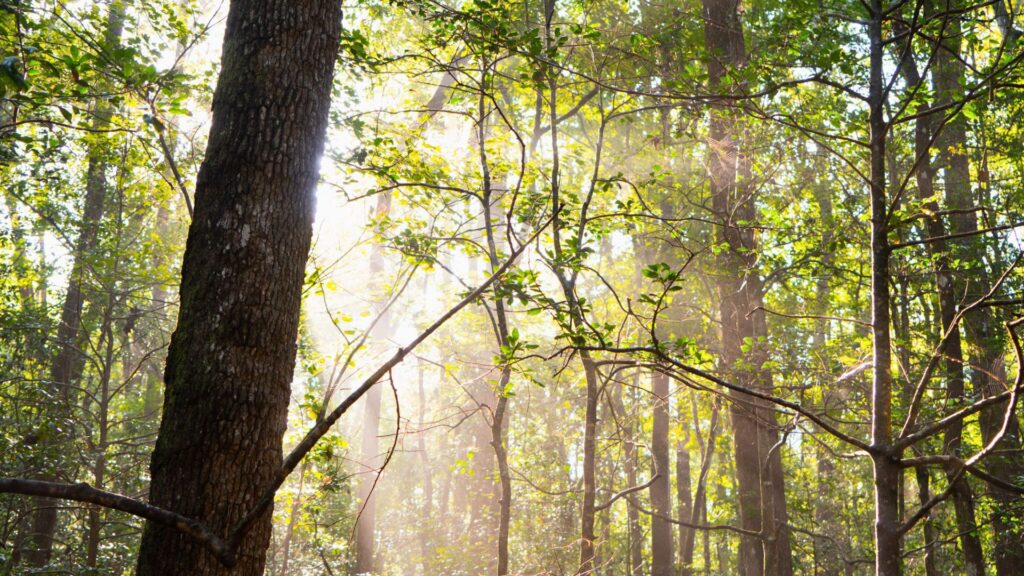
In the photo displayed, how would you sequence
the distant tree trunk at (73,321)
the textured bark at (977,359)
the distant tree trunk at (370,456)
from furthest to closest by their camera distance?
the distant tree trunk at (370,456) → the textured bark at (977,359) → the distant tree trunk at (73,321)

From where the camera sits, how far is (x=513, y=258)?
2.91 m

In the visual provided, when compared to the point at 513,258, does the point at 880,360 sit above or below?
below

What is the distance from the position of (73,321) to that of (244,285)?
10033 millimetres

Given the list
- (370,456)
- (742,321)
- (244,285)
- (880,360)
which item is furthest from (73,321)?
(880,360)

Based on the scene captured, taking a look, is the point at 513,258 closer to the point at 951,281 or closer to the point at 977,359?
the point at 951,281

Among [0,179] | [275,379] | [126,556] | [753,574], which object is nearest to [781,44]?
[275,379]

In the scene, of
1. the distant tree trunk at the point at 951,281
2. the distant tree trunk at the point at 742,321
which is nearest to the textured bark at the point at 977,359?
the distant tree trunk at the point at 951,281

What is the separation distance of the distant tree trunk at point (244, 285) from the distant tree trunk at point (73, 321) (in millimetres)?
4575

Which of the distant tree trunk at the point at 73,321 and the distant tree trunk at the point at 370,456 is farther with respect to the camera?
the distant tree trunk at the point at 370,456

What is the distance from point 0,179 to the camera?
7484 millimetres

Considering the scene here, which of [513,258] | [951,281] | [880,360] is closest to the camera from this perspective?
[513,258]

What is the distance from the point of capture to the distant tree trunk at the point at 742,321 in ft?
23.7

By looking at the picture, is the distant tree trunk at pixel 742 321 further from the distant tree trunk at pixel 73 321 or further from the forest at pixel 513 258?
the distant tree trunk at pixel 73 321

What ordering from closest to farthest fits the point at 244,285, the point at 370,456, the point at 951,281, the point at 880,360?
the point at 244,285
the point at 880,360
the point at 951,281
the point at 370,456
